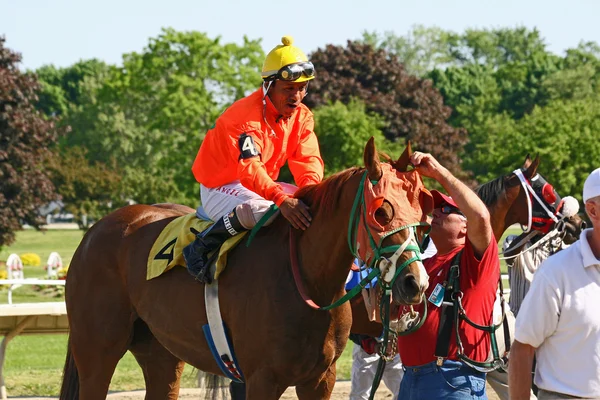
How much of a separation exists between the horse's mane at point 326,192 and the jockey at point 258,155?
0.07 meters

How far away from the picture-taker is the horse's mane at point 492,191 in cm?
686

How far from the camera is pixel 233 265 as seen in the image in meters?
5.09

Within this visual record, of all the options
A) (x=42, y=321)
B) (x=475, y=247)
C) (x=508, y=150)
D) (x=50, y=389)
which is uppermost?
(x=508, y=150)

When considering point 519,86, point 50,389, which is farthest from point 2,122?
point 519,86

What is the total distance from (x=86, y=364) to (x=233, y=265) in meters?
1.48

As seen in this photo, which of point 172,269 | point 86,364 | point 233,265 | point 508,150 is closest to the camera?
point 233,265

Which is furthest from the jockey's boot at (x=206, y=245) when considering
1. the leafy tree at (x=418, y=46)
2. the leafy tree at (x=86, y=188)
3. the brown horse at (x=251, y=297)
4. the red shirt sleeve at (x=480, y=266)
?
the leafy tree at (x=418, y=46)

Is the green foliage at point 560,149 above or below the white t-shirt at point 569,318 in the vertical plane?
above

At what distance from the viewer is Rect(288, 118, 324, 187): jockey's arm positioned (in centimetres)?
548

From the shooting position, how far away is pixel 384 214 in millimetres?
4156

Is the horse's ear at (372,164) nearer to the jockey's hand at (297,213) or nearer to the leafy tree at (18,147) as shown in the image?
the jockey's hand at (297,213)

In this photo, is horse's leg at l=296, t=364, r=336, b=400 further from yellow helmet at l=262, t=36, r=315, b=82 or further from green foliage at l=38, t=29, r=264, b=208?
green foliage at l=38, t=29, r=264, b=208

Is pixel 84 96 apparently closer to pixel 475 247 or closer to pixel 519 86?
pixel 519 86

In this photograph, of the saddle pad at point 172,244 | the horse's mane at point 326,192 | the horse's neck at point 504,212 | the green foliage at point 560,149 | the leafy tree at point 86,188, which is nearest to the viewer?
the horse's mane at point 326,192
